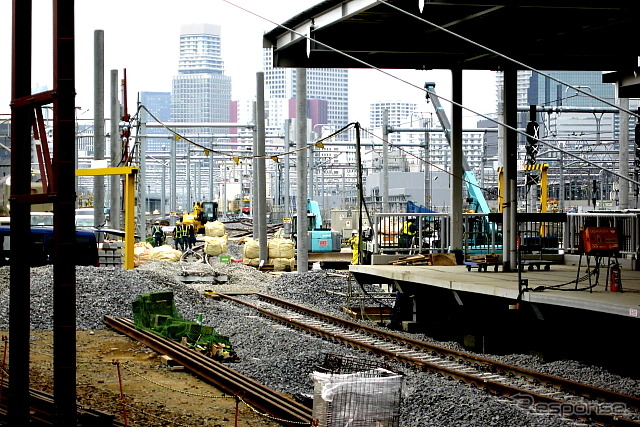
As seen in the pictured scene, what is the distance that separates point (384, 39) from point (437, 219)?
615 centimetres

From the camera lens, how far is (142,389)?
12891mm

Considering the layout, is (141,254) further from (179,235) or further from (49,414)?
(49,414)

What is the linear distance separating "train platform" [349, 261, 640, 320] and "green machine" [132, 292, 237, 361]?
405cm

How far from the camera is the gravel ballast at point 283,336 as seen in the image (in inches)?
435

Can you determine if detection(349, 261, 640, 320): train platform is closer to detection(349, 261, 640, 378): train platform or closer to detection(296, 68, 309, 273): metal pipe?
detection(349, 261, 640, 378): train platform

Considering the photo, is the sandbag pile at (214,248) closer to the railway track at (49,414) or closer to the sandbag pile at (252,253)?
the sandbag pile at (252,253)

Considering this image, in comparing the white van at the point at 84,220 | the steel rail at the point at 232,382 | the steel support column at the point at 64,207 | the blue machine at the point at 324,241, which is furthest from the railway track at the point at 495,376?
the white van at the point at 84,220

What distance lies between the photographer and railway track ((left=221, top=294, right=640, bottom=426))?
37.1ft

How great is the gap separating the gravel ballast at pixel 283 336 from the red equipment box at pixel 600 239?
1839 millimetres

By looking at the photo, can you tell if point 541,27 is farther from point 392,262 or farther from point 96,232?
point 96,232

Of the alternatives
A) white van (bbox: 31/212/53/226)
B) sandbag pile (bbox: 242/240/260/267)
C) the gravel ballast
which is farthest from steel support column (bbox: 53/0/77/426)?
sandbag pile (bbox: 242/240/260/267)

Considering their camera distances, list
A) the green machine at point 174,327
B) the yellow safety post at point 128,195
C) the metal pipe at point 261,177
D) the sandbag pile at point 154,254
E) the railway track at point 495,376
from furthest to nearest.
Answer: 1. the sandbag pile at point 154,254
2. the metal pipe at point 261,177
3. the yellow safety post at point 128,195
4. the green machine at point 174,327
5. the railway track at point 495,376

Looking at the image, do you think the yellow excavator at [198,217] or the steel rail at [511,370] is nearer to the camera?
the steel rail at [511,370]

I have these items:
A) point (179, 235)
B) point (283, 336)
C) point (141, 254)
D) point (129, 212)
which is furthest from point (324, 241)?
point (283, 336)
